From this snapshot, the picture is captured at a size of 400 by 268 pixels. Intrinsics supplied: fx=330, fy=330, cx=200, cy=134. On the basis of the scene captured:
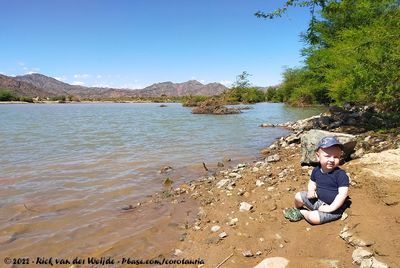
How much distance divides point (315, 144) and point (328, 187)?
3173 millimetres

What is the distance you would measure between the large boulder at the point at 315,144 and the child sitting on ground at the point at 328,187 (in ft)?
9.45

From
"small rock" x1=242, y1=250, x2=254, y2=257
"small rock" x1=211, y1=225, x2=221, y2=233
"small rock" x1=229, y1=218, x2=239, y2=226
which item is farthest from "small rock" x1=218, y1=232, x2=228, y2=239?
"small rock" x1=242, y1=250, x2=254, y2=257

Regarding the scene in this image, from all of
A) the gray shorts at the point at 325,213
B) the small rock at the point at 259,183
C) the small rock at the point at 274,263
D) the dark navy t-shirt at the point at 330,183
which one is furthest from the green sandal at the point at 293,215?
the small rock at the point at 259,183

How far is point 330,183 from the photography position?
5.59 metres

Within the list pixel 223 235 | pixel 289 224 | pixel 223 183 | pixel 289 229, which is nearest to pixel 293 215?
pixel 289 224

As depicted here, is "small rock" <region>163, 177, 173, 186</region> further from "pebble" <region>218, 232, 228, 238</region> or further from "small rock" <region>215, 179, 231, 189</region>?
"pebble" <region>218, 232, 228, 238</region>

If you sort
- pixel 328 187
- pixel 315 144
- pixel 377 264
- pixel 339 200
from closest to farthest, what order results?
pixel 377 264, pixel 339 200, pixel 328 187, pixel 315 144

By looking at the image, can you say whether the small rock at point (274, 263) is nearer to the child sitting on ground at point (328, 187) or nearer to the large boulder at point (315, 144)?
the child sitting on ground at point (328, 187)

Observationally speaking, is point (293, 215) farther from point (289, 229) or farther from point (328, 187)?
point (328, 187)

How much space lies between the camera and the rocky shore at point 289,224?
15.6ft

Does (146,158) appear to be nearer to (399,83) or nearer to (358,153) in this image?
(358,153)

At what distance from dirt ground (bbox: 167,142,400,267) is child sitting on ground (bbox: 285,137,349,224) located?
0.53 ft

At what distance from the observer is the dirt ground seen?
4.79m

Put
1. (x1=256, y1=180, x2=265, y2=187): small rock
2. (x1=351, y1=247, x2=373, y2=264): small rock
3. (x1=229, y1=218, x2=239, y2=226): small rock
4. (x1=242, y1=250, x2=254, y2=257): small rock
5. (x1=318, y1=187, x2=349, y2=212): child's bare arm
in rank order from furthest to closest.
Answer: (x1=256, y1=180, x2=265, y2=187): small rock < (x1=229, y1=218, x2=239, y2=226): small rock < (x1=318, y1=187, x2=349, y2=212): child's bare arm < (x1=242, y1=250, x2=254, y2=257): small rock < (x1=351, y1=247, x2=373, y2=264): small rock
